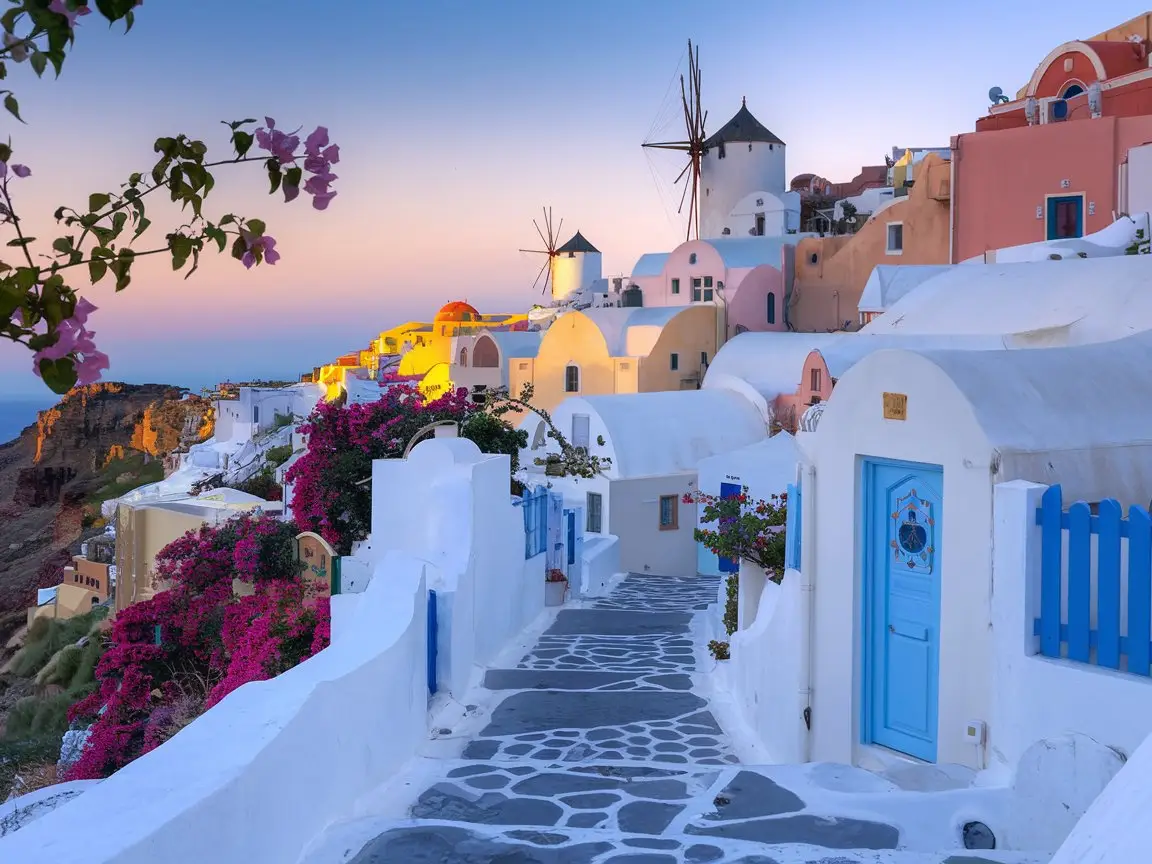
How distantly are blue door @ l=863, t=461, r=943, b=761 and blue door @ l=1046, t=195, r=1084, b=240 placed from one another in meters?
17.8

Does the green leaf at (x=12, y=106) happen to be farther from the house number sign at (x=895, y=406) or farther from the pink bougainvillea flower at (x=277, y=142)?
the house number sign at (x=895, y=406)

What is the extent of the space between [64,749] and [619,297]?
96.8 feet

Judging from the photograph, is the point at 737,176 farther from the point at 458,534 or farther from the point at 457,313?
the point at 458,534

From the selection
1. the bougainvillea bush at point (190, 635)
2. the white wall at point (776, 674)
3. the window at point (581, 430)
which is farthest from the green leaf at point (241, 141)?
the window at point (581, 430)

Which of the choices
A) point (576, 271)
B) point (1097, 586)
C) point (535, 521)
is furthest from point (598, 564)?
point (576, 271)

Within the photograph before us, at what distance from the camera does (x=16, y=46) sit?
7.70 feet

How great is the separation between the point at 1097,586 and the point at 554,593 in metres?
8.98

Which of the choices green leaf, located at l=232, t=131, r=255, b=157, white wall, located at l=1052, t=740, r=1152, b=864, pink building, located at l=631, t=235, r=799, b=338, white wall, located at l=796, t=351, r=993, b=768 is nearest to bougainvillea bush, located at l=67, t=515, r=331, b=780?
white wall, located at l=796, t=351, r=993, b=768

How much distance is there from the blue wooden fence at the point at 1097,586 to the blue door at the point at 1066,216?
62.5ft

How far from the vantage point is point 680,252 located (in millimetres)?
38750

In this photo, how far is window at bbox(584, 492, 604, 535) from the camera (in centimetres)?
2523

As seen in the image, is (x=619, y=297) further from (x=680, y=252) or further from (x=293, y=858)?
(x=293, y=858)

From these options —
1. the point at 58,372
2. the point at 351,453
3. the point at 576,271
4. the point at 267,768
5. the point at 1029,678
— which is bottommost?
the point at 267,768

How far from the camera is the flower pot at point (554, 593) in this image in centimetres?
1405
